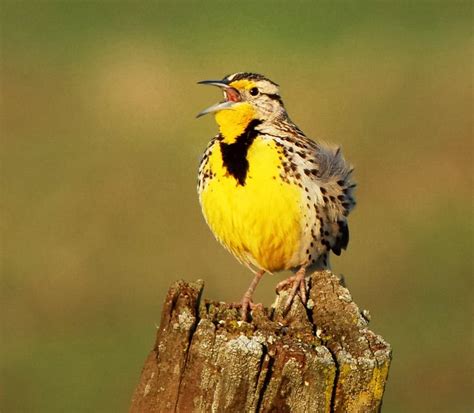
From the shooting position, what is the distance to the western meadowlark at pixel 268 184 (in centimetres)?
509

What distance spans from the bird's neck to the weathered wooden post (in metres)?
1.53

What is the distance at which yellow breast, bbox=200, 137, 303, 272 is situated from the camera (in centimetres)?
507

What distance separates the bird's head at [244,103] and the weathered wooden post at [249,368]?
1539mm

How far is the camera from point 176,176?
1062 cm

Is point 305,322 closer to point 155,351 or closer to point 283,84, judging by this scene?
point 155,351

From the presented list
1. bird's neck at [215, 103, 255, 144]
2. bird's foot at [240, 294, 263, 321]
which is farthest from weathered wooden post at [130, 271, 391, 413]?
bird's neck at [215, 103, 255, 144]

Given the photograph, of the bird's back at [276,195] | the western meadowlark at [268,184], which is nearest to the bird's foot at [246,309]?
the western meadowlark at [268,184]

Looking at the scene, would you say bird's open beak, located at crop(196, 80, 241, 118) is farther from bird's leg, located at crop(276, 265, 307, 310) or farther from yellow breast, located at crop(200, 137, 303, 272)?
bird's leg, located at crop(276, 265, 307, 310)

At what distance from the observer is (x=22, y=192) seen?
10562 mm

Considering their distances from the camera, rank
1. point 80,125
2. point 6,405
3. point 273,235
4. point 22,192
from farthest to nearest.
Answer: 1. point 80,125
2. point 22,192
3. point 6,405
4. point 273,235

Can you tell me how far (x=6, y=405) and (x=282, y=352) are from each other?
452 cm

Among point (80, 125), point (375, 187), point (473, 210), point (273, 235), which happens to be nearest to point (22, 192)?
point (80, 125)

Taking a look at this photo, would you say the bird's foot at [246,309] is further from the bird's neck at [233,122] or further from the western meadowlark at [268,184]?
the bird's neck at [233,122]

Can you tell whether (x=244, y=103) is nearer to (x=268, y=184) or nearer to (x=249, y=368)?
(x=268, y=184)
